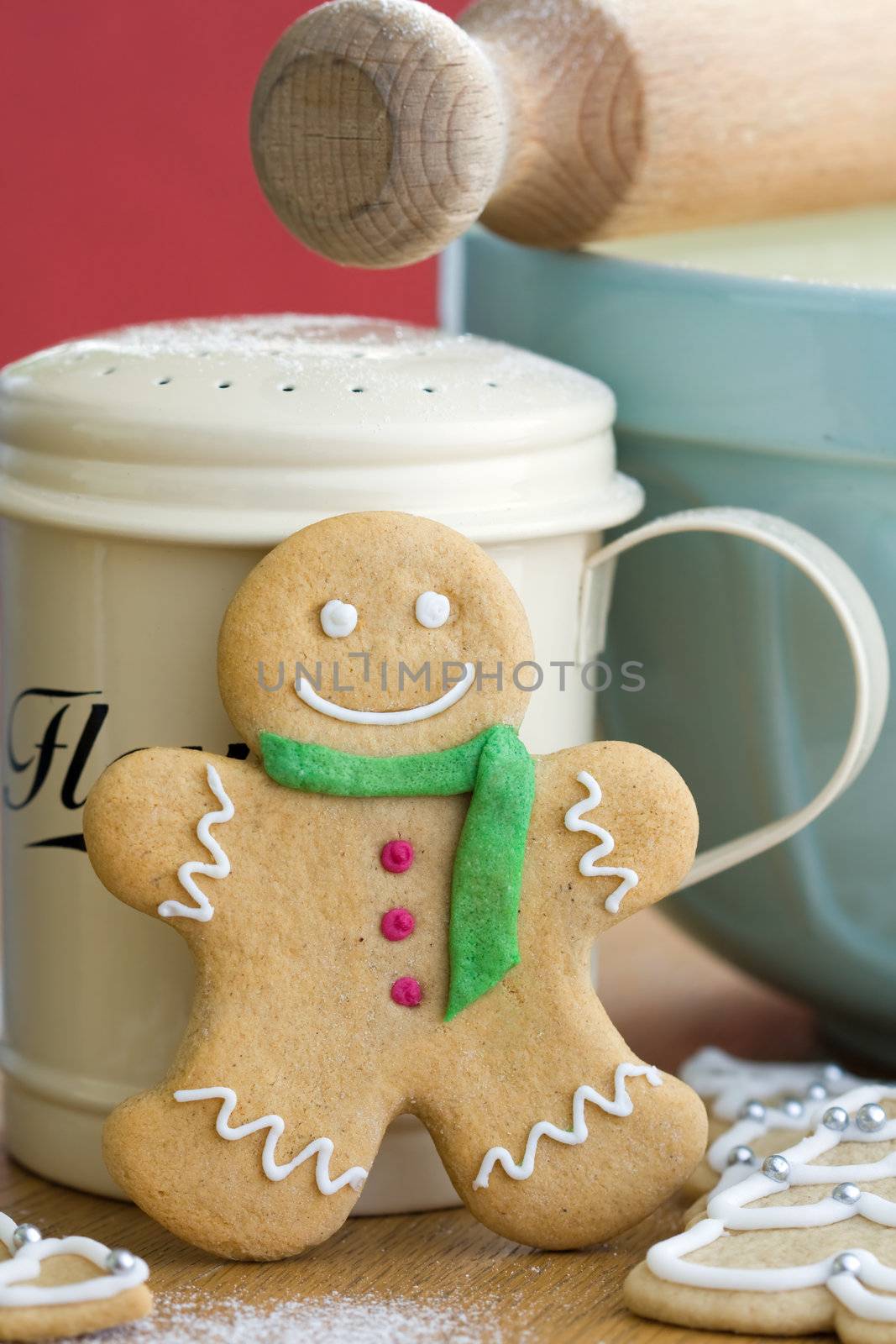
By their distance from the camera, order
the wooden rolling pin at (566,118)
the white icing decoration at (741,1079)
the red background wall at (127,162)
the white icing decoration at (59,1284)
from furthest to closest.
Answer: the red background wall at (127,162) < the white icing decoration at (741,1079) < the wooden rolling pin at (566,118) < the white icing decoration at (59,1284)

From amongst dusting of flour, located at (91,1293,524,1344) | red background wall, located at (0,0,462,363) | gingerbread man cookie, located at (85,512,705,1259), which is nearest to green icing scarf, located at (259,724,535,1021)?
gingerbread man cookie, located at (85,512,705,1259)

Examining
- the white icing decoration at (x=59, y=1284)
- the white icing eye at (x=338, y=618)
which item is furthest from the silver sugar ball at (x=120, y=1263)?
the white icing eye at (x=338, y=618)

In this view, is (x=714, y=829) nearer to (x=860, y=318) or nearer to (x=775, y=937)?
(x=775, y=937)

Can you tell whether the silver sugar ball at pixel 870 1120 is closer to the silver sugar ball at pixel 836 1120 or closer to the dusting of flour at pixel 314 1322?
the silver sugar ball at pixel 836 1120

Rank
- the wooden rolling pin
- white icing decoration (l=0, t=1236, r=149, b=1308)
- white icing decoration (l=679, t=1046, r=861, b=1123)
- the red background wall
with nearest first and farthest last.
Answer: white icing decoration (l=0, t=1236, r=149, b=1308) → the wooden rolling pin → white icing decoration (l=679, t=1046, r=861, b=1123) → the red background wall

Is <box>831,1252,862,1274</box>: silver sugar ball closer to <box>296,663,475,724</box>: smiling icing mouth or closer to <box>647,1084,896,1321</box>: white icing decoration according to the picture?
<box>647,1084,896,1321</box>: white icing decoration

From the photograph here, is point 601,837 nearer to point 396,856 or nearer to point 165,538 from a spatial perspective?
point 396,856

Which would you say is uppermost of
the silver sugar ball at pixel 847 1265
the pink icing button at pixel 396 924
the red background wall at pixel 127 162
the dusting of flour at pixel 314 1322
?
the red background wall at pixel 127 162
